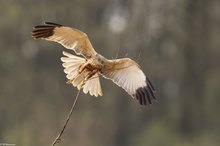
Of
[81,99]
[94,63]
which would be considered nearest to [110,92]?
[81,99]

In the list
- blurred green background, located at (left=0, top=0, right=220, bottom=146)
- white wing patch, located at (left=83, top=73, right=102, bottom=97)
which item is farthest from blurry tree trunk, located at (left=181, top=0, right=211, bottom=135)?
white wing patch, located at (left=83, top=73, right=102, bottom=97)

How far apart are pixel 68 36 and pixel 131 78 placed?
1.70ft

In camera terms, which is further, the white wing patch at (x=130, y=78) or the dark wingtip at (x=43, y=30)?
the white wing patch at (x=130, y=78)

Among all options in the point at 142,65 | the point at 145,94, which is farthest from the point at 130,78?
the point at 142,65

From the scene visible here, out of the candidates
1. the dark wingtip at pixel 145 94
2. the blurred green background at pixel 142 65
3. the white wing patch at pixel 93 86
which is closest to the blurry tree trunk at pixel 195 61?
the blurred green background at pixel 142 65

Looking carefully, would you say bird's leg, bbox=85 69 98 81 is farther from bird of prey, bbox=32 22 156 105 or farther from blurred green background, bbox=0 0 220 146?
blurred green background, bbox=0 0 220 146

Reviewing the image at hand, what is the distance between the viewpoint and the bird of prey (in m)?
6.11

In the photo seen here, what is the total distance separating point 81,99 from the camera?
75.9 ft

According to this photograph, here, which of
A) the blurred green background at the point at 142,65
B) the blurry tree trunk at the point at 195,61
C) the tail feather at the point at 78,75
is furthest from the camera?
the blurry tree trunk at the point at 195,61

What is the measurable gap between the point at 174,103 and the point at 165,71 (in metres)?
0.83

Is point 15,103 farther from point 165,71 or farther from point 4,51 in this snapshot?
point 165,71

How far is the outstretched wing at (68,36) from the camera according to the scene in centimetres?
614

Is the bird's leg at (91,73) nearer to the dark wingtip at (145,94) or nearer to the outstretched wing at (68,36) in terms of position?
the outstretched wing at (68,36)

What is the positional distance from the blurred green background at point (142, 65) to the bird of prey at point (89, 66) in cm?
1527
